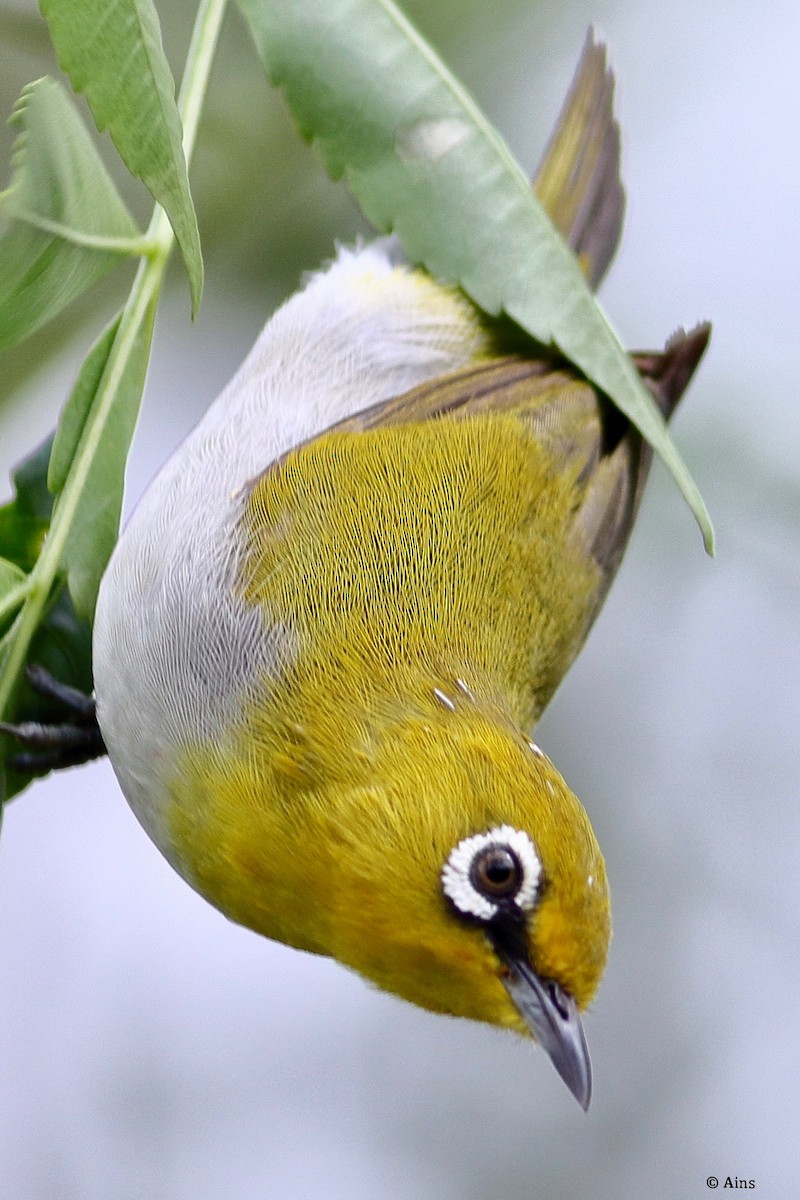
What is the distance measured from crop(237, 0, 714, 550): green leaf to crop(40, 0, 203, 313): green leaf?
607 mm

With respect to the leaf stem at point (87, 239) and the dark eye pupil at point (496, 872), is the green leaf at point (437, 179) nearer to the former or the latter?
the leaf stem at point (87, 239)

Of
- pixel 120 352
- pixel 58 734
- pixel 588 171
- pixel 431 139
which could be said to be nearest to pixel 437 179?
pixel 431 139

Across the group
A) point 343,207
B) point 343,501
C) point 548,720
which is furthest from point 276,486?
point 548,720

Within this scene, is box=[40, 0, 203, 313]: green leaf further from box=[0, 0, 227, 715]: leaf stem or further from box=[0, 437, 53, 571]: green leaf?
box=[0, 437, 53, 571]: green leaf

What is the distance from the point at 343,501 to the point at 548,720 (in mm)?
2607

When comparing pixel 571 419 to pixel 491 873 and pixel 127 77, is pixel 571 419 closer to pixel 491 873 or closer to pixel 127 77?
pixel 491 873

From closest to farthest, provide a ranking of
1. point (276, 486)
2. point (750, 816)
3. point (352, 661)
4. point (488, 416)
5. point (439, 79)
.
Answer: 1. point (439, 79)
2. point (352, 661)
3. point (276, 486)
4. point (488, 416)
5. point (750, 816)

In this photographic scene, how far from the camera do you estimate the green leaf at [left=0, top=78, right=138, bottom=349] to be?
4.91 feet

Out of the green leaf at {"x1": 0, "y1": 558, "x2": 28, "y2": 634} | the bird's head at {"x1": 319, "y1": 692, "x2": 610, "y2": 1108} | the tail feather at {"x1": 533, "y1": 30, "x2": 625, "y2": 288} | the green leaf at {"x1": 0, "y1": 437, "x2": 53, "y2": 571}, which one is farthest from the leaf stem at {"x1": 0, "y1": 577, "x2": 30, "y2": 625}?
the tail feather at {"x1": 533, "y1": 30, "x2": 625, "y2": 288}

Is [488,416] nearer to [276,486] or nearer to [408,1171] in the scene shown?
[276,486]

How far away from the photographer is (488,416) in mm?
2715

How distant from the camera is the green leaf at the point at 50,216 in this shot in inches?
58.9

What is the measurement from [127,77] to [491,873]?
4.12 feet

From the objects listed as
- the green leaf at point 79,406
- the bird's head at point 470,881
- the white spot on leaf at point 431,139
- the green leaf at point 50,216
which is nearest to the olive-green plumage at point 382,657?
the bird's head at point 470,881
